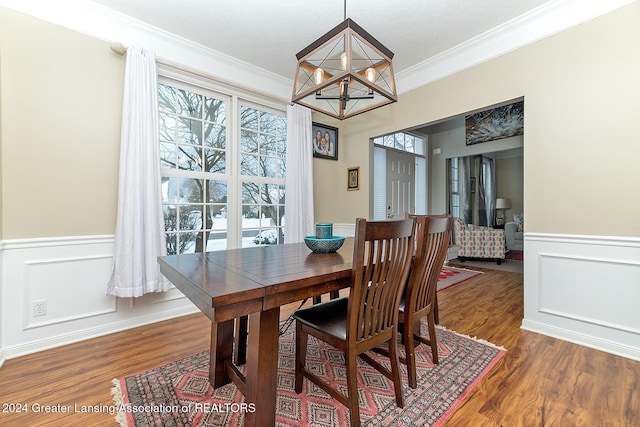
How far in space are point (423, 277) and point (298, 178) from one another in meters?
2.24

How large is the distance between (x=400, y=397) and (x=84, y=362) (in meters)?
2.07

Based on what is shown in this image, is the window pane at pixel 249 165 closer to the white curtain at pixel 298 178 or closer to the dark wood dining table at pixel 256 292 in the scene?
the white curtain at pixel 298 178

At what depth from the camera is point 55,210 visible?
213 cm

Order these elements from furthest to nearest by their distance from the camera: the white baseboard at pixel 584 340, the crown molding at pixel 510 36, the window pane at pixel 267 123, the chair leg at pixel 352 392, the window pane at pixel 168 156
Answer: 1. the window pane at pixel 267 123
2. the window pane at pixel 168 156
3. the crown molding at pixel 510 36
4. the white baseboard at pixel 584 340
5. the chair leg at pixel 352 392

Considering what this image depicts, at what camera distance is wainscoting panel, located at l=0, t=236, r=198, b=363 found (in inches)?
77.4

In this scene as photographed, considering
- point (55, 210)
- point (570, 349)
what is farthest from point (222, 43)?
point (570, 349)

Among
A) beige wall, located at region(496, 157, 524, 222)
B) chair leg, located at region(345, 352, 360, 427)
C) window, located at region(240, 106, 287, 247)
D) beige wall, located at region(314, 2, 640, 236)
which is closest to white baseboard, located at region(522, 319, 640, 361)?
beige wall, located at region(314, 2, 640, 236)

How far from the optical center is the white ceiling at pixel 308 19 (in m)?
2.24

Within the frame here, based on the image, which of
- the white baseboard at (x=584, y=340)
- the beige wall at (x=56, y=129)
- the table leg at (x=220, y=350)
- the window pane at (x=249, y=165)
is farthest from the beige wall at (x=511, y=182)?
the beige wall at (x=56, y=129)

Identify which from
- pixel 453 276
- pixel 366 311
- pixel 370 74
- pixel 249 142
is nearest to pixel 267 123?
pixel 249 142

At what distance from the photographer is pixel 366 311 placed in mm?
1321

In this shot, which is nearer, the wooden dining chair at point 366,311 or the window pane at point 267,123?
the wooden dining chair at point 366,311

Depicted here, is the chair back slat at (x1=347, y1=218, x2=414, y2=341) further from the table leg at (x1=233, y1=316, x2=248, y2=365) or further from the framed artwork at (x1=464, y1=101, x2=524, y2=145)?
the framed artwork at (x1=464, y1=101, x2=524, y2=145)

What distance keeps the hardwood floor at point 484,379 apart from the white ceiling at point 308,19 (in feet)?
8.84
